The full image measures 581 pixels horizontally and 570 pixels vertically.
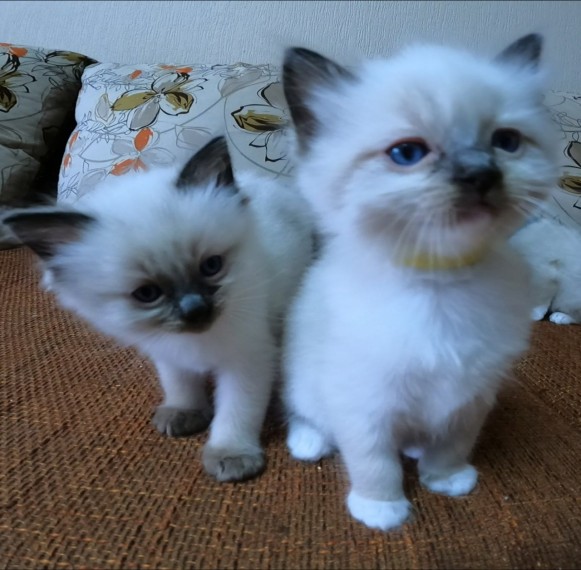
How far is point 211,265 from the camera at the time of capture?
0.85m

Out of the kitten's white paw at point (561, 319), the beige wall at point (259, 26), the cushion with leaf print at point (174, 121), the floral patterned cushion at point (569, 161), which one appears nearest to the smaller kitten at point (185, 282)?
the cushion with leaf print at point (174, 121)

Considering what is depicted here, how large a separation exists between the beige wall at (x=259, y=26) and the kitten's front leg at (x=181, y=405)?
4.41ft

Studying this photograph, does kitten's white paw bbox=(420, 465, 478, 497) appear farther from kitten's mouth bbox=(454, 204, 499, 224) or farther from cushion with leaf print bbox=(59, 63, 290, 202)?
cushion with leaf print bbox=(59, 63, 290, 202)

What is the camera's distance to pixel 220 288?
0.84 metres

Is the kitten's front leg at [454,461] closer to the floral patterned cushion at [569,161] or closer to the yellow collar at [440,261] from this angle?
the yellow collar at [440,261]

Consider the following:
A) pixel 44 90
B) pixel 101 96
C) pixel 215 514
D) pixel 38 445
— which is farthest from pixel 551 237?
pixel 44 90

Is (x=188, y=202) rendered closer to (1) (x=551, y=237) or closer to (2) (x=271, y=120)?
(2) (x=271, y=120)

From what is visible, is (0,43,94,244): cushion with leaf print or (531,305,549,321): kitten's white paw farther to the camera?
(0,43,94,244): cushion with leaf print

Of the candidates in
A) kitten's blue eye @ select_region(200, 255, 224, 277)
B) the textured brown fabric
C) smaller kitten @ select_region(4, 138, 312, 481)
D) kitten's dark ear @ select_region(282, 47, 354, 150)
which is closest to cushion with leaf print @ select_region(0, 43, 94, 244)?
the textured brown fabric

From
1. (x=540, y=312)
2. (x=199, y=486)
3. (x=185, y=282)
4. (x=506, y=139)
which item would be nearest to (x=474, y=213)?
(x=506, y=139)

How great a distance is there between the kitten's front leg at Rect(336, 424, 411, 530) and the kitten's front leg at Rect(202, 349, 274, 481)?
0.16 meters

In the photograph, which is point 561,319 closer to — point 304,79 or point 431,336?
point 431,336

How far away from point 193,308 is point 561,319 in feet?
3.44

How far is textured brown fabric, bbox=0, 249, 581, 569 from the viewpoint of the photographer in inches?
25.9
